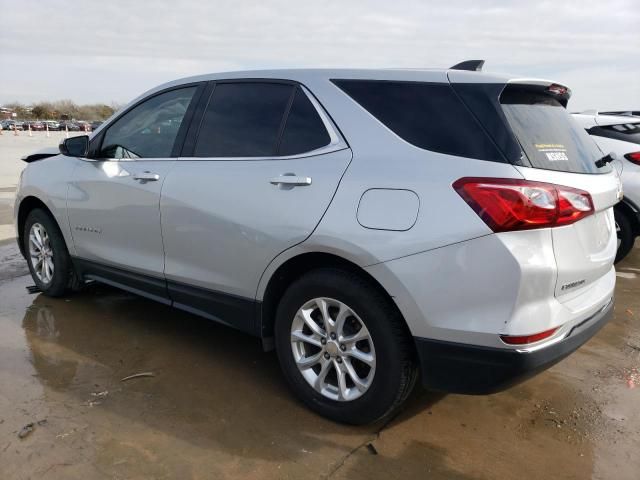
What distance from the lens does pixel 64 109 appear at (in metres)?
89.2

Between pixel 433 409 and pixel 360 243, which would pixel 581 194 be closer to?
pixel 360 243

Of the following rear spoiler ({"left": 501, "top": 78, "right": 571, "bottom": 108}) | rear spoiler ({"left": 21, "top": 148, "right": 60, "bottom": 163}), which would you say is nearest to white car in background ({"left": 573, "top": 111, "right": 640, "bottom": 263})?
rear spoiler ({"left": 501, "top": 78, "right": 571, "bottom": 108})

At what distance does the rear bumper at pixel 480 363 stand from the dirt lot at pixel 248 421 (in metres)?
0.44

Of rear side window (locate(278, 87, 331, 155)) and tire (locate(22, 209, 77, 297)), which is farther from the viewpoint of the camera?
tire (locate(22, 209, 77, 297))

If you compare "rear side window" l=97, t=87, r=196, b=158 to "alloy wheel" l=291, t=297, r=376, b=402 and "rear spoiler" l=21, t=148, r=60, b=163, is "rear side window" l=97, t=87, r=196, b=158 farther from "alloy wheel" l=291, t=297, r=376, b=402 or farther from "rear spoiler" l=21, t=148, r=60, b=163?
"alloy wheel" l=291, t=297, r=376, b=402

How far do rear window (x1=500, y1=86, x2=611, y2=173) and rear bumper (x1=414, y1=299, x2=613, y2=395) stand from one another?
784 mm

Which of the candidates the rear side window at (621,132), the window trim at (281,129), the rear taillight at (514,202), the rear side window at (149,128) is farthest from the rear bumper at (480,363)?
the rear side window at (621,132)

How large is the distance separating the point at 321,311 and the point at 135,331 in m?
1.94

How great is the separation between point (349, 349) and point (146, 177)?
1.81m

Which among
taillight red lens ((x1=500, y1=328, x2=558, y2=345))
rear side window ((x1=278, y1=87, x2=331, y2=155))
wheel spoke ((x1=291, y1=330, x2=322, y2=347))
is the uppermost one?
rear side window ((x1=278, y1=87, x2=331, y2=155))

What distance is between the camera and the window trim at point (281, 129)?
2752 millimetres

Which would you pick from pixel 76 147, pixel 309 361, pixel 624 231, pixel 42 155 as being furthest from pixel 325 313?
pixel 624 231

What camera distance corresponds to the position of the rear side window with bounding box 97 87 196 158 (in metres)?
3.59

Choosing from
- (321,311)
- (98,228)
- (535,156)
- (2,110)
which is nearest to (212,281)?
(321,311)
